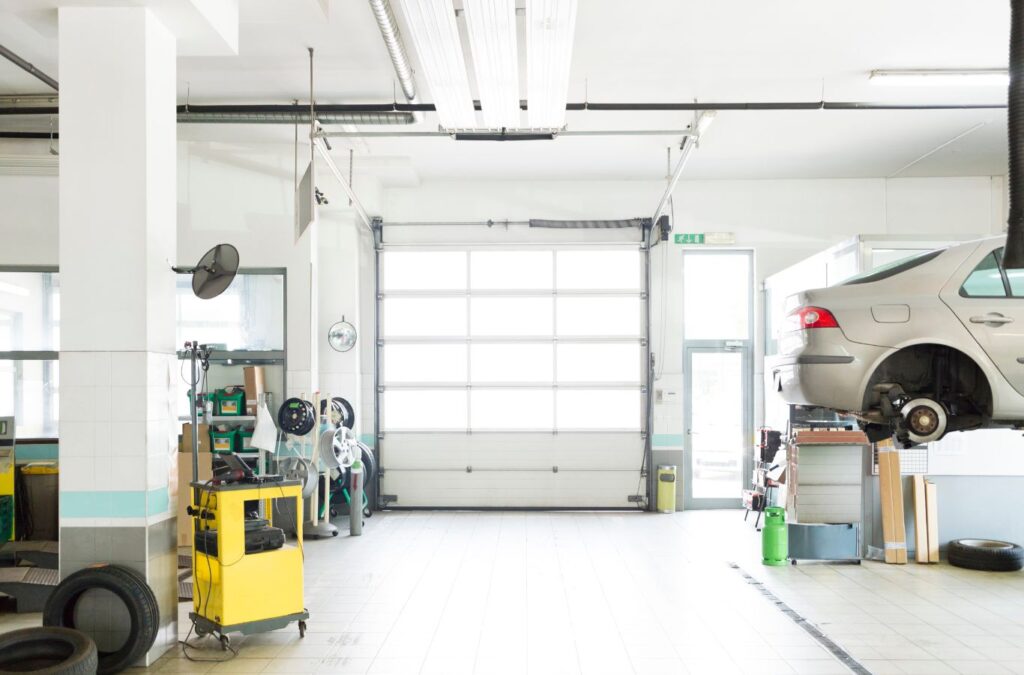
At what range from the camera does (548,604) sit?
579 cm

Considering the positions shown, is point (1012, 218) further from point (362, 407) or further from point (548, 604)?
point (362, 407)

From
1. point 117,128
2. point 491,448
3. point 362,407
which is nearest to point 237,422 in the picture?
point 362,407

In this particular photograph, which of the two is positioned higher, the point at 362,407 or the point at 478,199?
the point at 478,199

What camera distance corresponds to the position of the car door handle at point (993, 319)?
4.77 metres

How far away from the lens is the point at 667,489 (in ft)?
33.4

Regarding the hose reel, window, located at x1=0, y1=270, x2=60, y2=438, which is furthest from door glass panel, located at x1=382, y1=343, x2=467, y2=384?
window, located at x1=0, y1=270, x2=60, y2=438

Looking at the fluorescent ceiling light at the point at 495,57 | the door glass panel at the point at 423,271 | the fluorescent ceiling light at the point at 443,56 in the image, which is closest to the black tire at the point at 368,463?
the door glass panel at the point at 423,271

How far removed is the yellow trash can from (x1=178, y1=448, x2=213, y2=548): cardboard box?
17.4 ft

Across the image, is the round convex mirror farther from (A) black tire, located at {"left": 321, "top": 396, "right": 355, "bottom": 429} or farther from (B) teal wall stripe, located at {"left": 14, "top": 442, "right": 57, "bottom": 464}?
(B) teal wall stripe, located at {"left": 14, "top": 442, "right": 57, "bottom": 464}

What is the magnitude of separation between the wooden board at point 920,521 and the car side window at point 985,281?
9.41 ft

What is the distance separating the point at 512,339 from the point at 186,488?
14.1 feet

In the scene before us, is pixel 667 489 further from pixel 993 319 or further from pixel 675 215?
pixel 993 319

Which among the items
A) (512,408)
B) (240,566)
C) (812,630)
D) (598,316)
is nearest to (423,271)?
(512,408)

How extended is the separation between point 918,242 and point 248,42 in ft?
18.4
